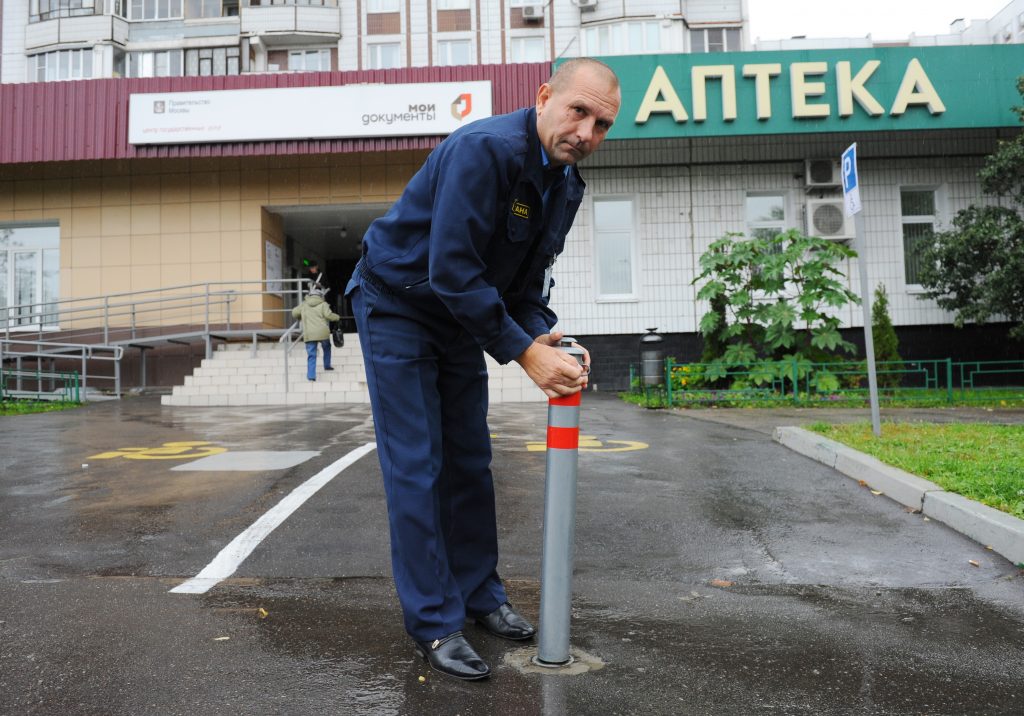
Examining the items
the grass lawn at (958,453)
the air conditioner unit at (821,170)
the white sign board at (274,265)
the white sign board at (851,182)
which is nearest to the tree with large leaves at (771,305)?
the air conditioner unit at (821,170)

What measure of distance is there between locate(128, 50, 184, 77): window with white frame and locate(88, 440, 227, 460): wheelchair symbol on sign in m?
35.8

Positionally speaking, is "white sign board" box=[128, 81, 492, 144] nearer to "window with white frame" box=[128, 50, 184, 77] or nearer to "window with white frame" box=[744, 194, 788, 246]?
"window with white frame" box=[744, 194, 788, 246]

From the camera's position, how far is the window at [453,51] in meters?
35.2

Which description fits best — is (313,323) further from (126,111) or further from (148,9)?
(148,9)

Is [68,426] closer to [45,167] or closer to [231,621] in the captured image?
[231,621]

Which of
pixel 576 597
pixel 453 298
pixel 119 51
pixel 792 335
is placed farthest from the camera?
pixel 119 51

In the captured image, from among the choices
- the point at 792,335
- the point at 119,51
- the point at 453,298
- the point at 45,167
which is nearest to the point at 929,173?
the point at 792,335

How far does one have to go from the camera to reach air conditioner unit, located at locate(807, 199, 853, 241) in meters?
16.4

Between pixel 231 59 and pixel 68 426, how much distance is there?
3260 centimetres

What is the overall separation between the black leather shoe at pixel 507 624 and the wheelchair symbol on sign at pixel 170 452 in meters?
4.85

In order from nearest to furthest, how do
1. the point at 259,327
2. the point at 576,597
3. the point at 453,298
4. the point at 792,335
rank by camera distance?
the point at 453,298
the point at 576,597
the point at 792,335
the point at 259,327

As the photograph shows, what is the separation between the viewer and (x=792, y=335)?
516 inches

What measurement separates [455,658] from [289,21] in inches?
1442

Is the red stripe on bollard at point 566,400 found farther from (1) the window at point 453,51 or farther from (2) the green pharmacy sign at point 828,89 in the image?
(1) the window at point 453,51
